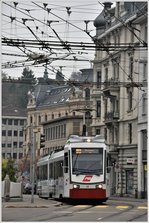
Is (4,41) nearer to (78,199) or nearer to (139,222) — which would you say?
(139,222)

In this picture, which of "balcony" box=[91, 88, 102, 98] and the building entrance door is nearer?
the building entrance door

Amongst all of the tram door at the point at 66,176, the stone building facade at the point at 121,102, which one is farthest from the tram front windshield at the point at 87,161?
the stone building facade at the point at 121,102

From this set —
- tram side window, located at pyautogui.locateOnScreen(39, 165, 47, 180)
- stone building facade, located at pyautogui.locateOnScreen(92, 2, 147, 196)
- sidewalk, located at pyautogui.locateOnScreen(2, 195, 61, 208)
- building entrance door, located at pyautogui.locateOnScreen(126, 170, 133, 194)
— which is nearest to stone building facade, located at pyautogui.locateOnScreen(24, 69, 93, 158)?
stone building facade, located at pyautogui.locateOnScreen(92, 2, 147, 196)

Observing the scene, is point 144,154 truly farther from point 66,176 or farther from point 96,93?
point 66,176

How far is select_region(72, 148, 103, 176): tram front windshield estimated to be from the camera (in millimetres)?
34031

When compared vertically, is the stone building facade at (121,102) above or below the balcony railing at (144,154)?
above

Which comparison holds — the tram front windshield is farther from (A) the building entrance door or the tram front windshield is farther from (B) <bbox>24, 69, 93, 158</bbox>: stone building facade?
(B) <bbox>24, 69, 93, 158</bbox>: stone building facade

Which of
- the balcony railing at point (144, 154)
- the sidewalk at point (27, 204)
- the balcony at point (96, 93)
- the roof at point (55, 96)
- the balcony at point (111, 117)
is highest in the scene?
the roof at point (55, 96)

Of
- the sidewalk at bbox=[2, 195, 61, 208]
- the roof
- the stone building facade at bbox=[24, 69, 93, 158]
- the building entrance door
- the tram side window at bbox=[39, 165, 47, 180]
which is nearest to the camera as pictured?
the sidewalk at bbox=[2, 195, 61, 208]

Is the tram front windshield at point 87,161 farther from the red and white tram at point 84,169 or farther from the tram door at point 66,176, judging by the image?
the tram door at point 66,176

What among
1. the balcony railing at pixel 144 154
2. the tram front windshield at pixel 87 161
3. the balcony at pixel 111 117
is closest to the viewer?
the tram front windshield at pixel 87 161

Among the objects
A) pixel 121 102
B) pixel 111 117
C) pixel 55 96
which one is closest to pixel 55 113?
pixel 55 96

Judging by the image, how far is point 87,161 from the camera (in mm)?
34312

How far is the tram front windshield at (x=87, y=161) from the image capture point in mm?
34031
